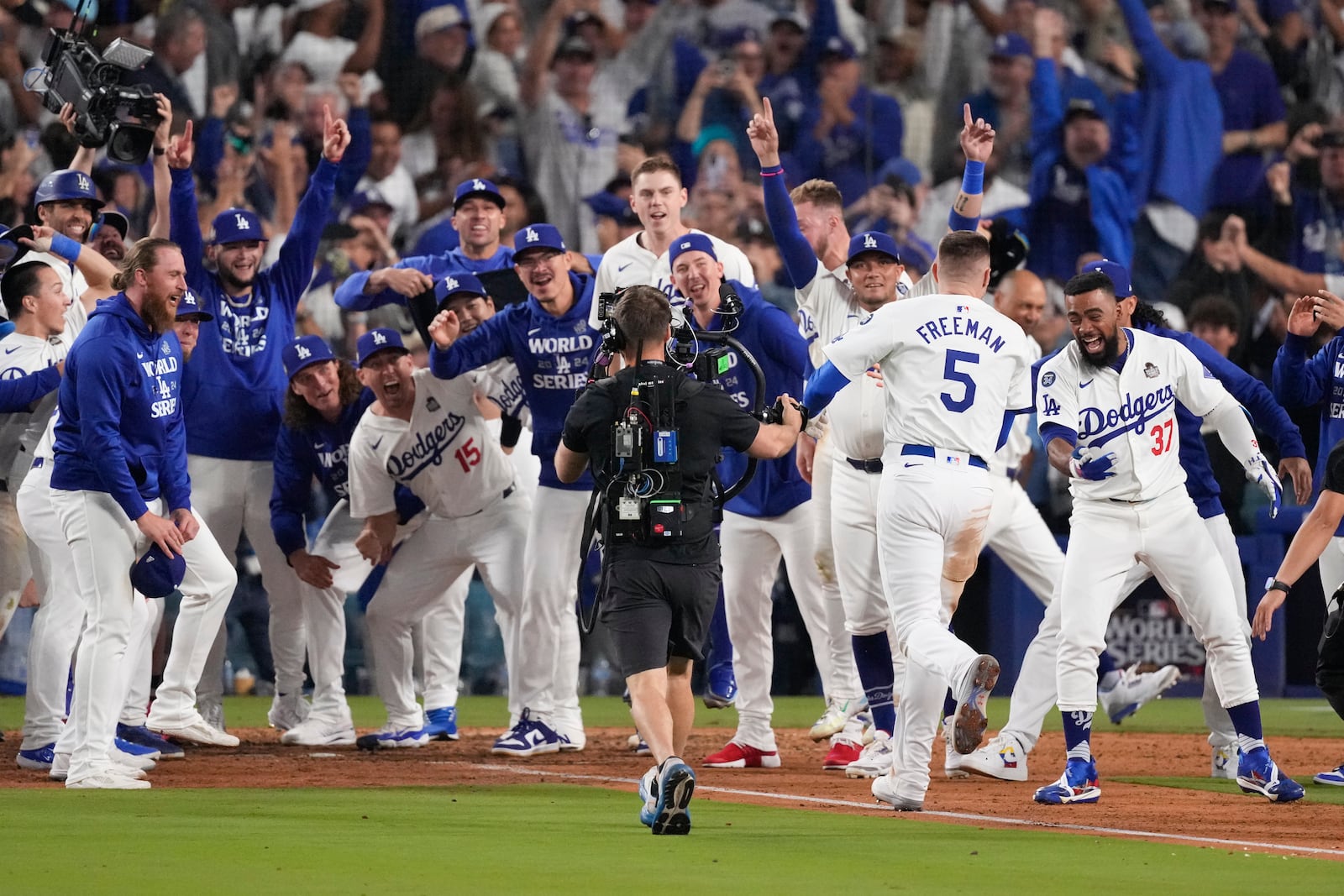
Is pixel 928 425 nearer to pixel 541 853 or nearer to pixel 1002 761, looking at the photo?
pixel 1002 761

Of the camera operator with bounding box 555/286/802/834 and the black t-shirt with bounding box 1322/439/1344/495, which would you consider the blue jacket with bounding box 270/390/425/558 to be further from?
the black t-shirt with bounding box 1322/439/1344/495

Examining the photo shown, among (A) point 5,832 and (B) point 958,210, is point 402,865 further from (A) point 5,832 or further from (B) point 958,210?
(B) point 958,210

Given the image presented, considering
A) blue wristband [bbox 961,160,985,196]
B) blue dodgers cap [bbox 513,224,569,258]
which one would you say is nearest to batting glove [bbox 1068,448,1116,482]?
blue wristband [bbox 961,160,985,196]

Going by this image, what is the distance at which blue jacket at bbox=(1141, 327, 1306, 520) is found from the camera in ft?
25.7

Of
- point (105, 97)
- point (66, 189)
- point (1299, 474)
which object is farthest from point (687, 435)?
point (105, 97)

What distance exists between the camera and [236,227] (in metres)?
9.23

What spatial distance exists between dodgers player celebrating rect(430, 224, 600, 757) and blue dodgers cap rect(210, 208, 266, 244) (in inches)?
49.9

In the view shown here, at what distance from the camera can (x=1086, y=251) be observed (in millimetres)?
14961

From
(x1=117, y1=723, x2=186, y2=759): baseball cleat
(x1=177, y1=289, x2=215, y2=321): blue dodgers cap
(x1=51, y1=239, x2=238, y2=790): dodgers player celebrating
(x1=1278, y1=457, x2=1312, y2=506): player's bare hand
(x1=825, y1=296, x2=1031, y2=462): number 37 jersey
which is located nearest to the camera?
(x1=825, y1=296, x2=1031, y2=462): number 37 jersey

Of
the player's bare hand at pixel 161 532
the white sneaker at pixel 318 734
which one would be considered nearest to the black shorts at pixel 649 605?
the player's bare hand at pixel 161 532

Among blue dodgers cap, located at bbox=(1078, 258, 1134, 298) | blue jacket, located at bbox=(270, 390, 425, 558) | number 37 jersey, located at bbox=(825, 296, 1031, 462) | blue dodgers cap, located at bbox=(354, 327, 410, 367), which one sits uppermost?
blue dodgers cap, located at bbox=(1078, 258, 1134, 298)

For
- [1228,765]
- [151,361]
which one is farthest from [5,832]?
[1228,765]

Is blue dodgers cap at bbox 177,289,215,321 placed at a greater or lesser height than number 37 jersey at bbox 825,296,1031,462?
greater

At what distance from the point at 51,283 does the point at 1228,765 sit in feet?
19.6
